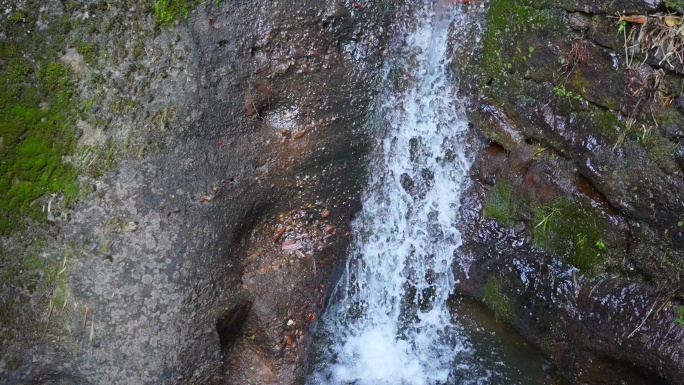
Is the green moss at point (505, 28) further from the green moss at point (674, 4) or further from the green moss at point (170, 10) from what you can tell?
the green moss at point (170, 10)

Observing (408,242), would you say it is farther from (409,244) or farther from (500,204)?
(500,204)

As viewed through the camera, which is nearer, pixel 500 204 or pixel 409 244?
pixel 500 204

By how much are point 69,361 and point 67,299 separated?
0.40m

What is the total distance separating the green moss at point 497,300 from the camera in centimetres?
448

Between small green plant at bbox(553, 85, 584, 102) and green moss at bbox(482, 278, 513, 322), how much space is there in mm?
1610

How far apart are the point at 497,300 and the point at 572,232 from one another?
90 centimetres

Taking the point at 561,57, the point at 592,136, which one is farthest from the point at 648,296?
the point at 561,57

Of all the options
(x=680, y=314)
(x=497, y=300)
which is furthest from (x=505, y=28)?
(x=680, y=314)

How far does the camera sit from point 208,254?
12.4 feet

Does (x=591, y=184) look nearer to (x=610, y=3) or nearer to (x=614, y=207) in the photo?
(x=614, y=207)

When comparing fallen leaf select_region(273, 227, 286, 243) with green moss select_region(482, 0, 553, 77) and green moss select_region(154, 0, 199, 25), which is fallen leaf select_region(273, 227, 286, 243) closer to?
green moss select_region(154, 0, 199, 25)

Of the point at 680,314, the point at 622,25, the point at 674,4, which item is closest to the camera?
the point at 674,4

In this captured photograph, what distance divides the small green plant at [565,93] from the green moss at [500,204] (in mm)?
855

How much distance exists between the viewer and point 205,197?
12.4 ft
